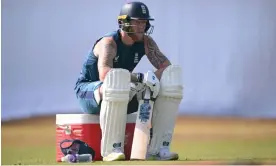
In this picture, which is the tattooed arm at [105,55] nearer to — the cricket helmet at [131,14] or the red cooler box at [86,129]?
the cricket helmet at [131,14]

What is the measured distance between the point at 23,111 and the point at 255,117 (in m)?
1.31

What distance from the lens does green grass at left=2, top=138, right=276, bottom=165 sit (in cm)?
390

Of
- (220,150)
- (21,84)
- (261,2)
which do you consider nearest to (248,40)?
(261,2)

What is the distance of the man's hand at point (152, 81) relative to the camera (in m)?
3.62

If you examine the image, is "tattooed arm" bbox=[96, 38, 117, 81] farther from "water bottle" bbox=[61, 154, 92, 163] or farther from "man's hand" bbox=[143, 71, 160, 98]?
"water bottle" bbox=[61, 154, 92, 163]

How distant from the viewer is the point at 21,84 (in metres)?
4.28

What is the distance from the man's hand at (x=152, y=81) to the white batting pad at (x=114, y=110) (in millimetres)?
92

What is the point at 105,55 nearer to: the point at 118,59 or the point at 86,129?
the point at 118,59

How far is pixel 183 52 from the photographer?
13.9 feet

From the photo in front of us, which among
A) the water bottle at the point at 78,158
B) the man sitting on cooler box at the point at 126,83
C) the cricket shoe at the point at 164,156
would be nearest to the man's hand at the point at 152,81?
the man sitting on cooler box at the point at 126,83

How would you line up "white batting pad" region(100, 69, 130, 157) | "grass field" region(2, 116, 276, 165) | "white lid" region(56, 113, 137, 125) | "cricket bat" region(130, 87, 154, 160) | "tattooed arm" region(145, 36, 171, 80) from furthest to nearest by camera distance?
"grass field" region(2, 116, 276, 165) < "tattooed arm" region(145, 36, 171, 80) < "white lid" region(56, 113, 137, 125) < "cricket bat" region(130, 87, 154, 160) < "white batting pad" region(100, 69, 130, 157)

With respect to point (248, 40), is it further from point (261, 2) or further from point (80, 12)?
point (80, 12)

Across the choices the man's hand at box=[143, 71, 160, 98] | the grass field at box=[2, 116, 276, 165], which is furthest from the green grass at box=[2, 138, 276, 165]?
the man's hand at box=[143, 71, 160, 98]

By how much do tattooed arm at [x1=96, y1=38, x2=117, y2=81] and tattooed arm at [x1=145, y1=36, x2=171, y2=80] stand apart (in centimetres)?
23
